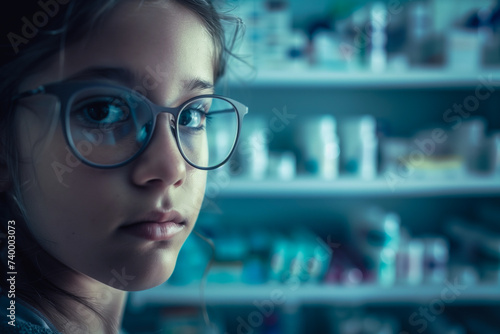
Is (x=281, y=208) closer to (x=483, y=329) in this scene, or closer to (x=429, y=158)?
(x=429, y=158)

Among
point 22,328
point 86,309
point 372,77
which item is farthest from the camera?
point 372,77

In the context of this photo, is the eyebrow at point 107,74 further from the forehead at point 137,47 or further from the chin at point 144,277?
the chin at point 144,277

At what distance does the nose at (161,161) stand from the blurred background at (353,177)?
887 millimetres

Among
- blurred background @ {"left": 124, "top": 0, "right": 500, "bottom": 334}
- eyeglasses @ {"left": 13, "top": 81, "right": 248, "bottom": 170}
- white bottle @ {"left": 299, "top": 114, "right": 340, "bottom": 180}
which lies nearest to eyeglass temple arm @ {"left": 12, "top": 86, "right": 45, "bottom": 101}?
eyeglasses @ {"left": 13, "top": 81, "right": 248, "bottom": 170}

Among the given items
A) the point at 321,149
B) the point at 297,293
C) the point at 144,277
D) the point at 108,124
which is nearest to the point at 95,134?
the point at 108,124

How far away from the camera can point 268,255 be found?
4.36 feet

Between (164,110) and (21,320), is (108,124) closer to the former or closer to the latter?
(164,110)

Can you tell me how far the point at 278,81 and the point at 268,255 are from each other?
2.12 feet

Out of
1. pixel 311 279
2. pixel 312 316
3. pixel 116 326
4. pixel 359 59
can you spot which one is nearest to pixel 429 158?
pixel 359 59

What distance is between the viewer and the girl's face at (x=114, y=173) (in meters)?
0.29

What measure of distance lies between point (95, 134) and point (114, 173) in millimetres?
39

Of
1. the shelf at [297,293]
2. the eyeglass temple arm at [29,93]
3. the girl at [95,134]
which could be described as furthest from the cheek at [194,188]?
the shelf at [297,293]

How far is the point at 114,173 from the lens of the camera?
0.97 ft

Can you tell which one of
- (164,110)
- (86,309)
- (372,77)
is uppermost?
(372,77)
